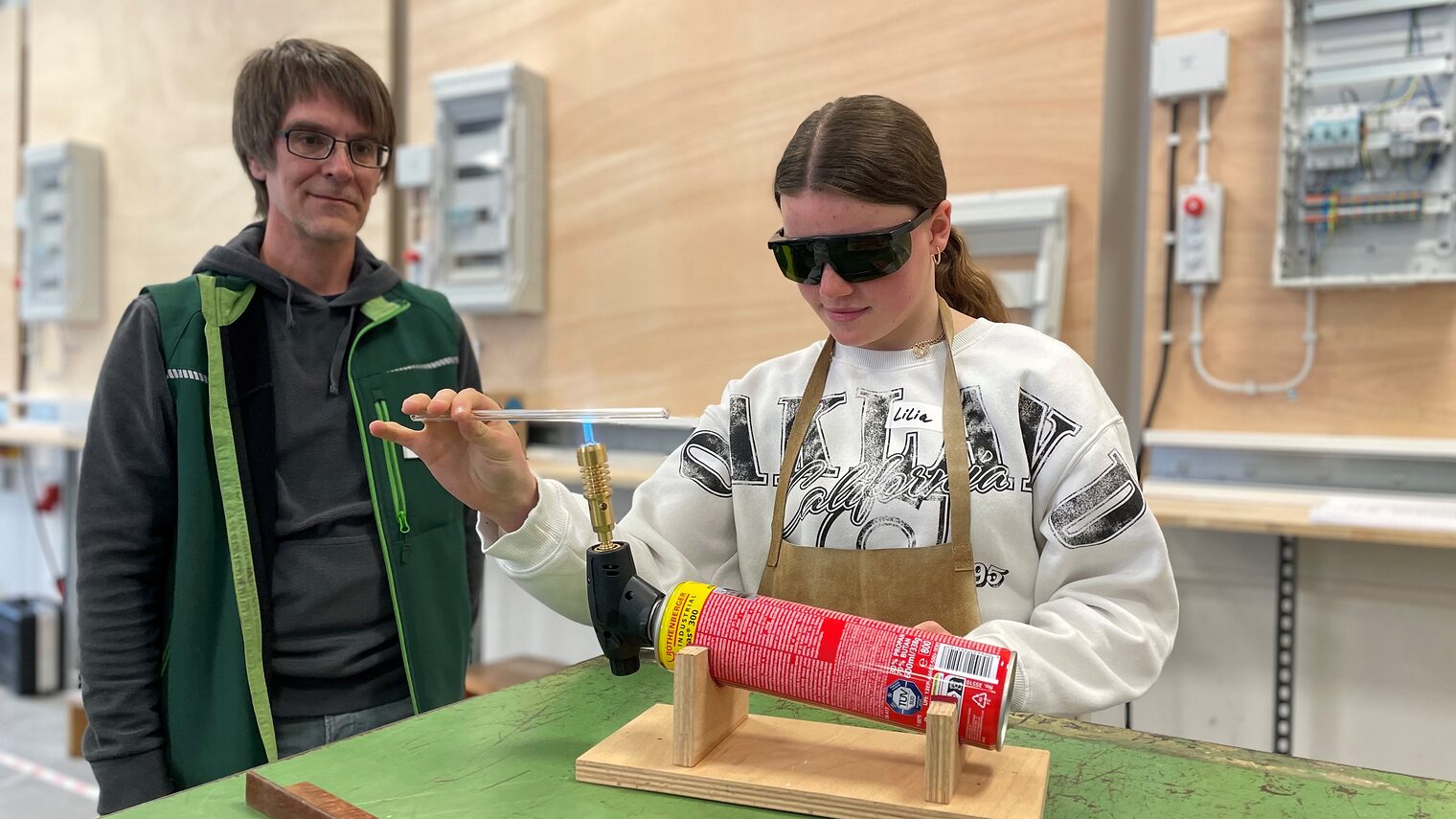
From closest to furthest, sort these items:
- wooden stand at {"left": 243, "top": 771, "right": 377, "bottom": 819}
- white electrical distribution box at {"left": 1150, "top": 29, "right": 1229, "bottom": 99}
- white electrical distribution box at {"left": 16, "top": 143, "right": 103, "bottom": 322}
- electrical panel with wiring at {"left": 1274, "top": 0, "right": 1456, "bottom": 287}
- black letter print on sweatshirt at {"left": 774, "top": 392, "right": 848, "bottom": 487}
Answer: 1. wooden stand at {"left": 243, "top": 771, "right": 377, "bottom": 819}
2. black letter print on sweatshirt at {"left": 774, "top": 392, "right": 848, "bottom": 487}
3. electrical panel with wiring at {"left": 1274, "top": 0, "right": 1456, "bottom": 287}
4. white electrical distribution box at {"left": 1150, "top": 29, "right": 1229, "bottom": 99}
5. white electrical distribution box at {"left": 16, "top": 143, "right": 103, "bottom": 322}

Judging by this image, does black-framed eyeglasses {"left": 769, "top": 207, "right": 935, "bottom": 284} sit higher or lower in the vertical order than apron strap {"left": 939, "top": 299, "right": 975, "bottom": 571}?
higher

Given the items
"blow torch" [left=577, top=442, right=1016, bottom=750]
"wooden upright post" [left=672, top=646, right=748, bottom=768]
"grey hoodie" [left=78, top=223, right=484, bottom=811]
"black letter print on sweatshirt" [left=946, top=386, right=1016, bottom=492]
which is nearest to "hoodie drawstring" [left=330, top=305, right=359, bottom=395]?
"grey hoodie" [left=78, top=223, right=484, bottom=811]

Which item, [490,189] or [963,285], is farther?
[490,189]

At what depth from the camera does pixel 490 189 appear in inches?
129

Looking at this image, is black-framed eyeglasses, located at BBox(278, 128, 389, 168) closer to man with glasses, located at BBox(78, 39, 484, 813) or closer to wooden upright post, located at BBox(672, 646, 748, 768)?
man with glasses, located at BBox(78, 39, 484, 813)

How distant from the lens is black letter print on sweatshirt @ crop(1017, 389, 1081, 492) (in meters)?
1.11

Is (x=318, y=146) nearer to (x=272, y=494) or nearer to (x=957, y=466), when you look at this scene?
(x=272, y=494)

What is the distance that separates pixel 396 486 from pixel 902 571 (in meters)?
0.81

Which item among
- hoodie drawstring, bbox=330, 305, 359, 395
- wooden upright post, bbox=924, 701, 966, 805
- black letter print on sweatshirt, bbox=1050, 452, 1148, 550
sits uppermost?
hoodie drawstring, bbox=330, 305, 359, 395

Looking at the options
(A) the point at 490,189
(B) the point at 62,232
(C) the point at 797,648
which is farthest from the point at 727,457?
(B) the point at 62,232

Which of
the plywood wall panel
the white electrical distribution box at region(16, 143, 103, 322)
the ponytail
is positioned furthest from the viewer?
the white electrical distribution box at region(16, 143, 103, 322)

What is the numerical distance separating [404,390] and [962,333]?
34.4 inches

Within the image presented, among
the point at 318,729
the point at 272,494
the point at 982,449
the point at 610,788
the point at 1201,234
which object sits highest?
the point at 1201,234

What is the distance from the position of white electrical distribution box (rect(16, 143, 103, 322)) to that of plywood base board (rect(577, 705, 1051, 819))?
14.0 ft
